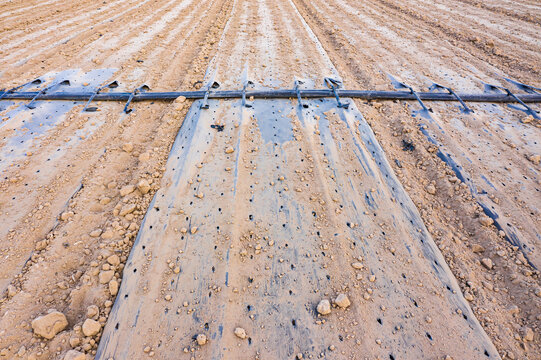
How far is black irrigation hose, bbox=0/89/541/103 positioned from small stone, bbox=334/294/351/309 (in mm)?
2785

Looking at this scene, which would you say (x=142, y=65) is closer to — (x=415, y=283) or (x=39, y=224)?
(x=39, y=224)

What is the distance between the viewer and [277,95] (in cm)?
366

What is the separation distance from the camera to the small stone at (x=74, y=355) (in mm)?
1434

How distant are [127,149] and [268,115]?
1723 mm

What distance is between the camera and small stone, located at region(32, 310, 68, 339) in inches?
59.7

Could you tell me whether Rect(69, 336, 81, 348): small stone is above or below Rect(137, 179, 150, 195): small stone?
below

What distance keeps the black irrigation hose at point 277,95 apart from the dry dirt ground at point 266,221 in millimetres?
137

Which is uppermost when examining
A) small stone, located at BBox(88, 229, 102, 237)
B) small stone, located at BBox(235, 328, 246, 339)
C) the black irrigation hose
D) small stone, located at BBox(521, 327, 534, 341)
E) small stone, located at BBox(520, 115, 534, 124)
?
the black irrigation hose

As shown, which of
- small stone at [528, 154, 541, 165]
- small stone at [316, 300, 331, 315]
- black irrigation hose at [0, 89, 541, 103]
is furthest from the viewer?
black irrigation hose at [0, 89, 541, 103]

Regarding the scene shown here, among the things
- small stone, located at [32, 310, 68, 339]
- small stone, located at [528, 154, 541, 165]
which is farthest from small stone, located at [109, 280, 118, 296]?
small stone, located at [528, 154, 541, 165]

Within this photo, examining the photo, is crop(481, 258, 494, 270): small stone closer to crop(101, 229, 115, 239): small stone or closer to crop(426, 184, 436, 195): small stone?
crop(426, 184, 436, 195): small stone

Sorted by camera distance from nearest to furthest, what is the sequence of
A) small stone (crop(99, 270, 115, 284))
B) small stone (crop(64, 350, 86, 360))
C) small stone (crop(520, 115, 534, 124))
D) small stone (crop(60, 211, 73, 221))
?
small stone (crop(64, 350, 86, 360)), small stone (crop(99, 270, 115, 284)), small stone (crop(60, 211, 73, 221)), small stone (crop(520, 115, 534, 124))

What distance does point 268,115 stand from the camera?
3.36 m

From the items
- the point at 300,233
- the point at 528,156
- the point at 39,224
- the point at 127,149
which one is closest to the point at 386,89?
the point at 528,156
